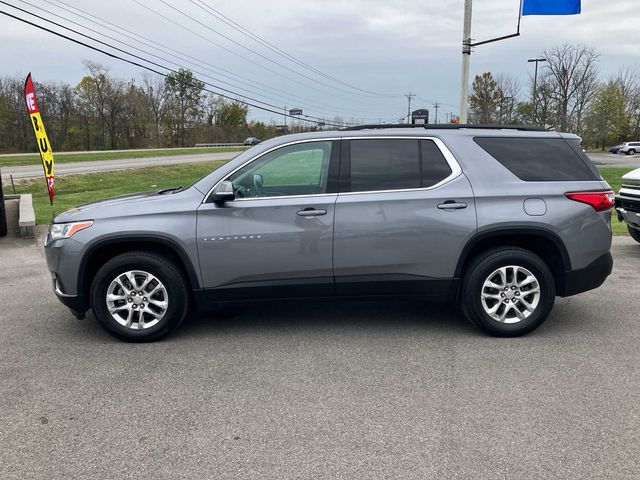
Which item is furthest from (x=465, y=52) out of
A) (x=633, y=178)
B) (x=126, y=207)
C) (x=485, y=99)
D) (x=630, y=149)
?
(x=485, y=99)

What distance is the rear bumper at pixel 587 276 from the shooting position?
182 inches

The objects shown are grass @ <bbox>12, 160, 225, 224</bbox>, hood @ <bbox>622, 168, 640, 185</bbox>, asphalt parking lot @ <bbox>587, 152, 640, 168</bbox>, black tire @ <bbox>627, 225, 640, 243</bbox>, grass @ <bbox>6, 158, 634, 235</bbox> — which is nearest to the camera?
hood @ <bbox>622, 168, 640, 185</bbox>

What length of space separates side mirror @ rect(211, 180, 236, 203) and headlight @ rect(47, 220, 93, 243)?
1.07 metres

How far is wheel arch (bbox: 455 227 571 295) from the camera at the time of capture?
451cm

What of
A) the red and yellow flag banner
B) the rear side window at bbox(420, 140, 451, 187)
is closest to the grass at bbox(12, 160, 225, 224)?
the red and yellow flag banner

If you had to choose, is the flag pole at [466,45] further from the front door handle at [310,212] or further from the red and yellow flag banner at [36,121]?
the front door handle at [310,212]

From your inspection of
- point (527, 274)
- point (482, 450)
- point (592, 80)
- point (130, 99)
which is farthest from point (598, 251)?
point (130, 99)

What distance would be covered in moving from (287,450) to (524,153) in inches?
129

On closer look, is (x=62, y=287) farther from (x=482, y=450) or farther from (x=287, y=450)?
(x=482, y=450)

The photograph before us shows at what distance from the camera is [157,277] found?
4445 millimetres

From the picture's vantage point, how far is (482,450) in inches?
114

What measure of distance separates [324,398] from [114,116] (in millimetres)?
74545

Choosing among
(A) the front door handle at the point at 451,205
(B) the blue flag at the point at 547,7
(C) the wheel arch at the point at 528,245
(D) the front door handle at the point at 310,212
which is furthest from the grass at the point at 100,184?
(B) the blue flag at the point at 547,7

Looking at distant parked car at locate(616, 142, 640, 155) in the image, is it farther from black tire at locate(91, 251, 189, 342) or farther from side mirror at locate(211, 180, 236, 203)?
black tire at locate(91, 251, 189, 342)
